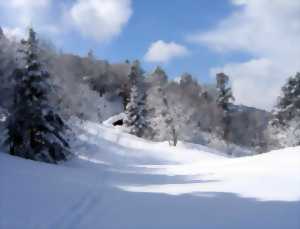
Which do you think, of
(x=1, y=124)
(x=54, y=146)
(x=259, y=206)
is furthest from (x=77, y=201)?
(x=1, y=124)

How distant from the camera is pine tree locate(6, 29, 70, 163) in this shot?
1836 cm

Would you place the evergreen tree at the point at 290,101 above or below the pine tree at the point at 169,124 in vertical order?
above

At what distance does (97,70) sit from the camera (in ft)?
269

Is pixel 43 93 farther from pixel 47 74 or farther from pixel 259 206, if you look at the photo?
pixel 259 206

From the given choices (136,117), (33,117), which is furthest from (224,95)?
(33,117)

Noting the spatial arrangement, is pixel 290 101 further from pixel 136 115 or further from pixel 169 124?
pixel 136 115

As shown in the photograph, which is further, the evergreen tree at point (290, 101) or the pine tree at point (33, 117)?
the evergreen tree at point (290, 101)

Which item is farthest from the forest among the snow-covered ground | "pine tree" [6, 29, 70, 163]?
the snow-covered ground

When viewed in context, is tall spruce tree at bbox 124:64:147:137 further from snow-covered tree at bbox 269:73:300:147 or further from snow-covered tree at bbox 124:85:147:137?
snow-covered tree at bbox 269:73:300:147

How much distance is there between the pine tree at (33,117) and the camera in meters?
18.4

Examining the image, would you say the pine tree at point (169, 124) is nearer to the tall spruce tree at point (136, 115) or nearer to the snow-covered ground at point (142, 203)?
the tall spruce tree at point (136, 115)

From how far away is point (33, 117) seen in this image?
18375 mm

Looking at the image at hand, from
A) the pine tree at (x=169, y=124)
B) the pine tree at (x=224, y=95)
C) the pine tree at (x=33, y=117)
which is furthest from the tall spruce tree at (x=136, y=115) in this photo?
the pine tree at (x=33, y=117)

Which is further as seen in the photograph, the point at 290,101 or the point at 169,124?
the point at 169,124
